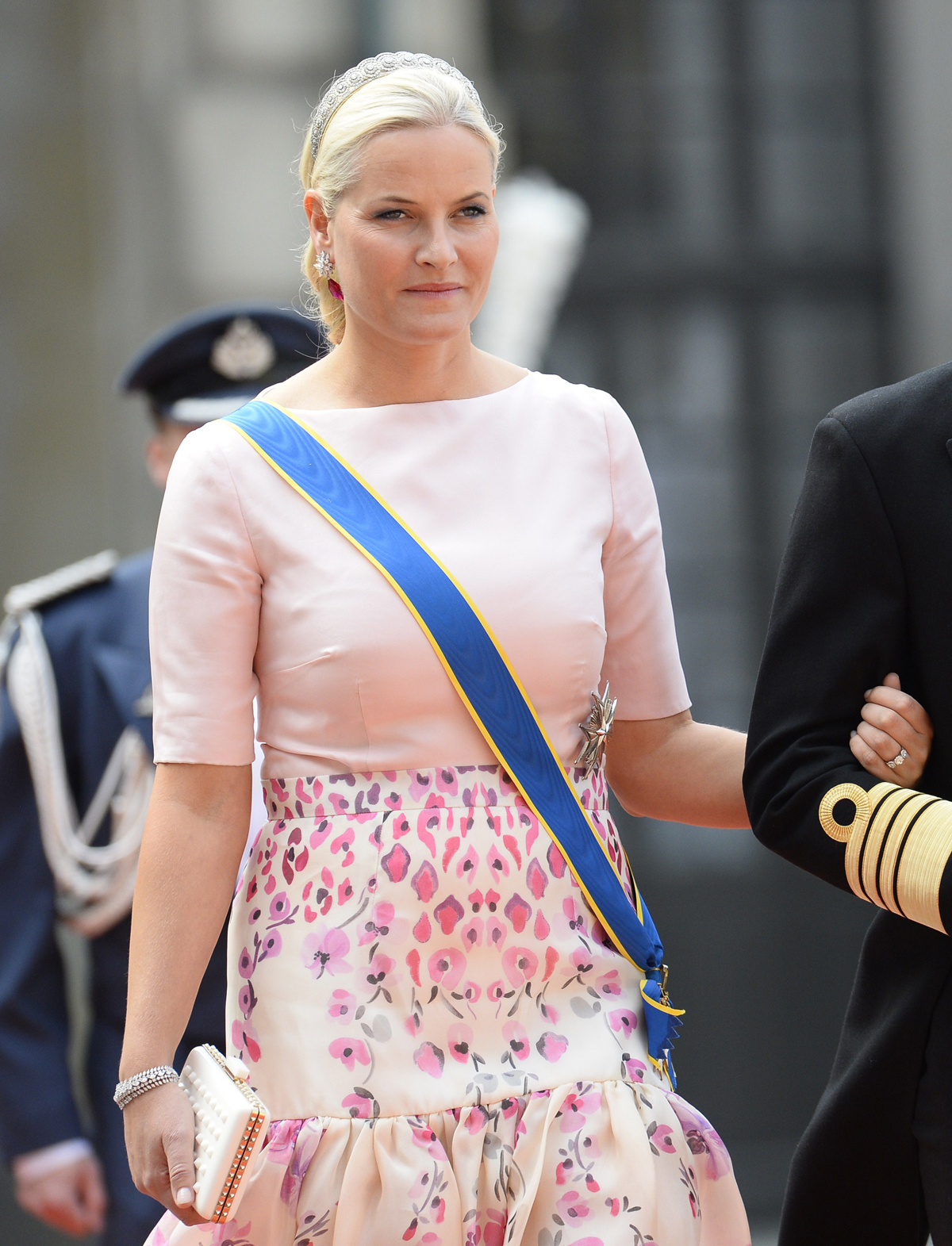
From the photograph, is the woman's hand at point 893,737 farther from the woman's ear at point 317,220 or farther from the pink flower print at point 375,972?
the woman's ear at point 317,220

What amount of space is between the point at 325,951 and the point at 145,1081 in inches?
10.2

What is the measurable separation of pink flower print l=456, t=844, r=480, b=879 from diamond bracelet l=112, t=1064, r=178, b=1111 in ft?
1.35

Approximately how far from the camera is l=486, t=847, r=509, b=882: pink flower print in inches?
96.8

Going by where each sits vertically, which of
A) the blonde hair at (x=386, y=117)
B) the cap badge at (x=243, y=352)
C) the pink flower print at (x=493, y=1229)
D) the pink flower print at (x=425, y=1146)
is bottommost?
the pink flower print at (x=493, y=1229)

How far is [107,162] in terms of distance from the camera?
24.0ft

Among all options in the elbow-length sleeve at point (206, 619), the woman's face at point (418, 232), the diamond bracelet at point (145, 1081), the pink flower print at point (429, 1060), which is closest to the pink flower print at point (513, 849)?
the pink flower print at point (429, 1060)

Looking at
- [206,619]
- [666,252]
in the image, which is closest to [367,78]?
[206,619]

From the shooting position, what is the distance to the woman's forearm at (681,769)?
8.96 ft

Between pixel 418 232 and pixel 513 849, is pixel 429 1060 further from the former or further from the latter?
pixel 418 232

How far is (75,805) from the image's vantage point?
406 centimetres

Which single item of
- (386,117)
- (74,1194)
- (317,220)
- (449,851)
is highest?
(386,117)

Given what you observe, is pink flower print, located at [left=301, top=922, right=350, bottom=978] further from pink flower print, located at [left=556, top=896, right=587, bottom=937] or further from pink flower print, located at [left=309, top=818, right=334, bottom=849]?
pink flower print, located at [left=556, top=896, right=587, bottom=937]

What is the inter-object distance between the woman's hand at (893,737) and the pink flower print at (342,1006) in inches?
26.1

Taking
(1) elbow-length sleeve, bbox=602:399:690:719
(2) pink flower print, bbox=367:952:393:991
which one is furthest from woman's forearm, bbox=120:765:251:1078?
(1) elbow-length sleeve, bbox=602:399:690:719
